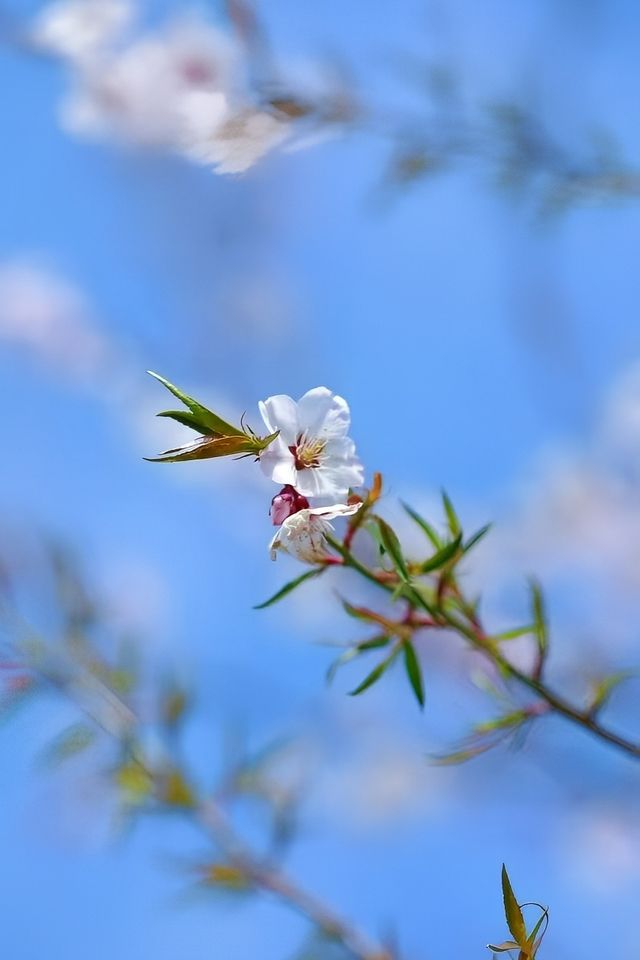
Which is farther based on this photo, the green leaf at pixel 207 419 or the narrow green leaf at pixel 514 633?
the narrow green leaf at pixel 514 633

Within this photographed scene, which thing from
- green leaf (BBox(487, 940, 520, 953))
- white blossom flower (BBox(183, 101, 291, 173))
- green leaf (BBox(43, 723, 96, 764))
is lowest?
green leaf (BBox(487, 940, 520, 953))

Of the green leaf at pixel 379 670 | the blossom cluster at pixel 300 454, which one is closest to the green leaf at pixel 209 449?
the blossom cluster at pixel 300 454

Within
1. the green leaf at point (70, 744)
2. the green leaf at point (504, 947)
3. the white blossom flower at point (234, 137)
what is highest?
the white blossom flower at point (234, 137)

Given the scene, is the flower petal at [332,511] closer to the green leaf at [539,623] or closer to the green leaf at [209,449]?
the green leaf at [209,449]

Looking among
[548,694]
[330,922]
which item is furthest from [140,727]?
[548,694]

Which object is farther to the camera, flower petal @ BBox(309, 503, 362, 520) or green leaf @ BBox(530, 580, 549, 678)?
green leaf @ BBox(530, 580, 549, 678)

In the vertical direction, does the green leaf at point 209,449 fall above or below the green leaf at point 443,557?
below

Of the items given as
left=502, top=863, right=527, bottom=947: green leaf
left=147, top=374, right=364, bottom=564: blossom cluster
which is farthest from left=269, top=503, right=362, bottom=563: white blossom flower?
left=502, top=863, right=527, bottom=947: green leaf

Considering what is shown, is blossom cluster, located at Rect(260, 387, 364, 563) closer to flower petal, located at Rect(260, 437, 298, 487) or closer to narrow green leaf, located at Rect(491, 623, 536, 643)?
flower petal, located at Rect(260, 437, 298, 487)
